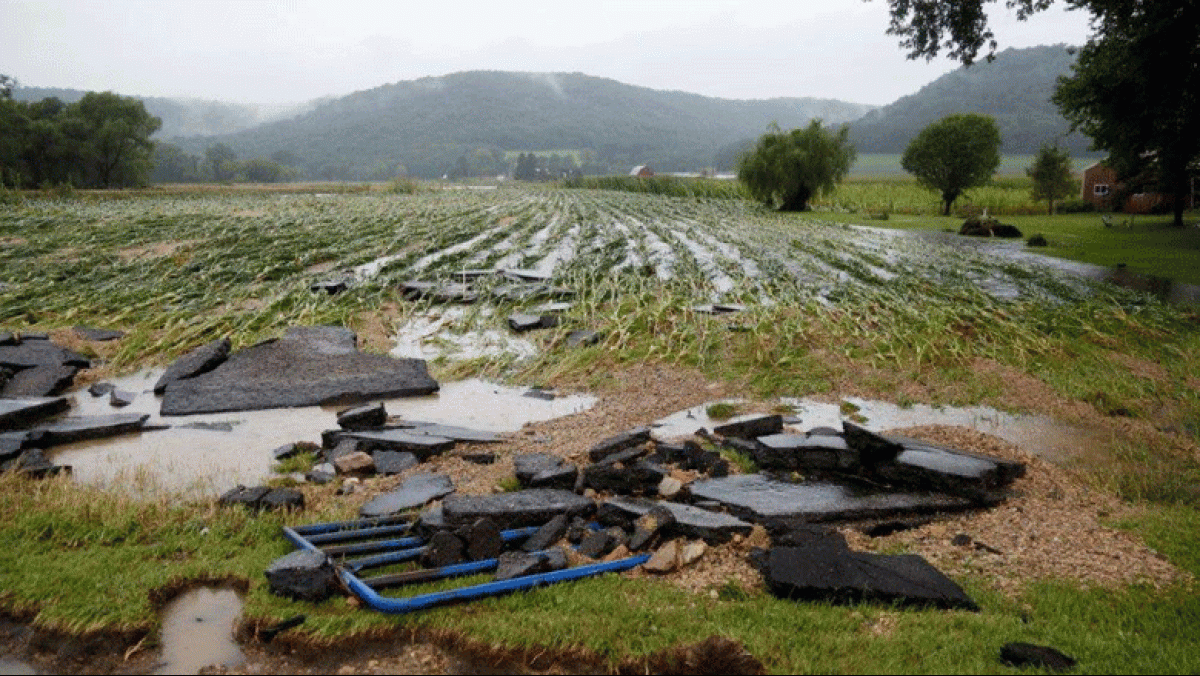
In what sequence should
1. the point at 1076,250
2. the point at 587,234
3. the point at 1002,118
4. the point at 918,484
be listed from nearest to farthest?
the point at 918,484, the point at 1076,250, the point at 587,234, the point at 1002,118

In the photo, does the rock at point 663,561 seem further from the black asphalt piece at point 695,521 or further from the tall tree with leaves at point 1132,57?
the tall tree with leaves at point 1132,57

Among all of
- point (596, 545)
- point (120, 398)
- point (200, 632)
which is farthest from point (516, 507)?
point (120, 398)

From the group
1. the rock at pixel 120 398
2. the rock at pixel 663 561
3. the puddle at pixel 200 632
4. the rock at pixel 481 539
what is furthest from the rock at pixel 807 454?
the rock at pixel 120 398

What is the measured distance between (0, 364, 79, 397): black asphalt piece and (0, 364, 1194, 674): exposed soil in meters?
4.77

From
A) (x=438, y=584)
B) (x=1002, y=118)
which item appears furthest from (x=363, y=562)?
(x=1002, y=118)

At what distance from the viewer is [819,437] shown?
695cm

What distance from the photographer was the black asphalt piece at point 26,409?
792 centimetres

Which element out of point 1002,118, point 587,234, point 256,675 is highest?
point 1002,118

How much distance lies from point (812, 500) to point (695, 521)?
3.73ft

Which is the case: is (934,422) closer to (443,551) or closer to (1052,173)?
(443,551)

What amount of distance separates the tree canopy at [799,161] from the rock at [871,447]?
125 feet

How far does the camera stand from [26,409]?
8.09m

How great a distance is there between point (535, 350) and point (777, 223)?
2526cm

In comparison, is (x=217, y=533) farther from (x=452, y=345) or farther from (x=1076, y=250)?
(x=1076, y=250)
